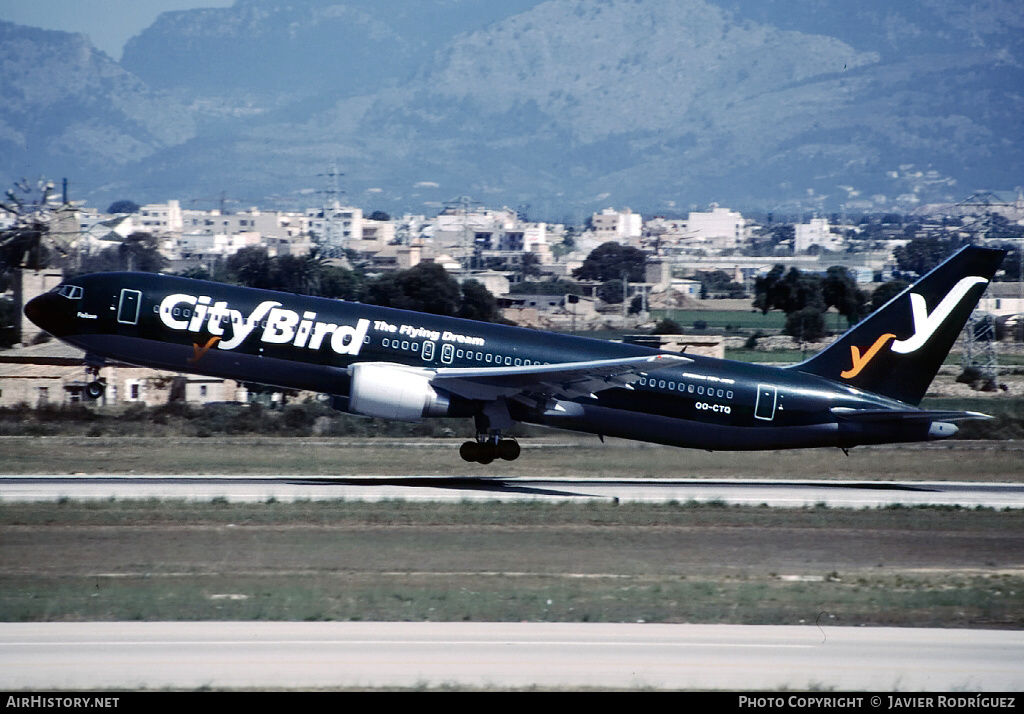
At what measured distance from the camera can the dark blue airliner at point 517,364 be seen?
31.9 meters

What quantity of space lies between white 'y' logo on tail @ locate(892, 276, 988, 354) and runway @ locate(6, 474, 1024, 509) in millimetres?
4093

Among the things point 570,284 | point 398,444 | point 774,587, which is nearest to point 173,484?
point 398,444

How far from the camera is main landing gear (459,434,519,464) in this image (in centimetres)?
3400

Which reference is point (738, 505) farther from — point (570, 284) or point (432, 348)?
point (570, 284)

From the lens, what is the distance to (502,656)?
15.5 metres

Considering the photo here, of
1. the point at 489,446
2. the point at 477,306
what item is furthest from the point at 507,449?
the point at 477,306

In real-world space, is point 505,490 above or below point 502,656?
below

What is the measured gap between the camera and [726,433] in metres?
34.1

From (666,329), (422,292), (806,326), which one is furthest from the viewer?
(806,326)

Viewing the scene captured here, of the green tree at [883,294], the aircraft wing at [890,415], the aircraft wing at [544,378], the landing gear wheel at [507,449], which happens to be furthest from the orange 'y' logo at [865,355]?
the green tree at [883,294]

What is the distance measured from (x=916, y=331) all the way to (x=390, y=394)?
15263 mm

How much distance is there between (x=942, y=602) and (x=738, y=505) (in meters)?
10.5

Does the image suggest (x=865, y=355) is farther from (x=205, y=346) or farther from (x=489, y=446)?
(x=205, y=346)

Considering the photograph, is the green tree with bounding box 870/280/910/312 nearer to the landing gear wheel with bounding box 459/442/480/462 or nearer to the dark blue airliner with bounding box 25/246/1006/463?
the dark blue airliner with bounding box 25/246/1006/463
